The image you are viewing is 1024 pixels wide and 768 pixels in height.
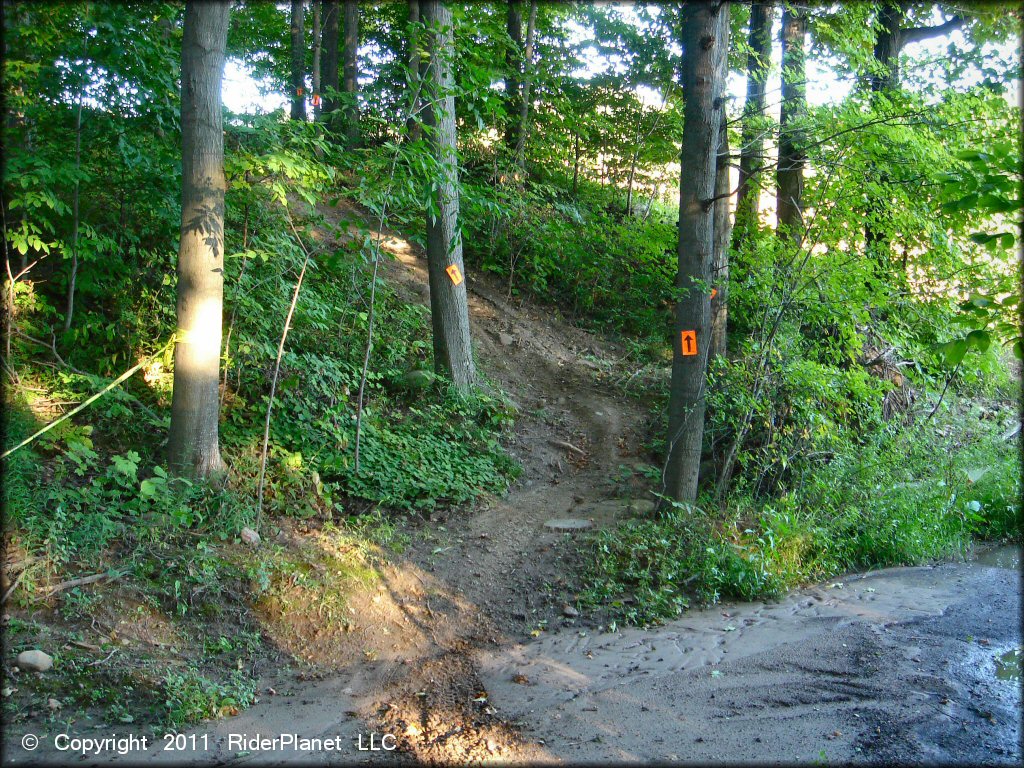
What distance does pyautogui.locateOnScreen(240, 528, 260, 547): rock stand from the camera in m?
5.68

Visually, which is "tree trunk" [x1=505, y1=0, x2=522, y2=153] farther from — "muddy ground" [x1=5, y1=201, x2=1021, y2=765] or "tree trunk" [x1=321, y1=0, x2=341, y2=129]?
"muddy ground" [x1=5, y1=201, x2=1021, y2=765]

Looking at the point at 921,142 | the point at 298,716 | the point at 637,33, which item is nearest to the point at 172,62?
the point at 298,716

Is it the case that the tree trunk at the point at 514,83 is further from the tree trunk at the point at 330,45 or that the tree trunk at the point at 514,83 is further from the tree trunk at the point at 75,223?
the tree trunk at the point at 75,223

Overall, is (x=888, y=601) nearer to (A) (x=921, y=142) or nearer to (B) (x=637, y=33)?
(A) (x=921, y=142)

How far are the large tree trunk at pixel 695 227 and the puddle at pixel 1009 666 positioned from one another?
311 cm


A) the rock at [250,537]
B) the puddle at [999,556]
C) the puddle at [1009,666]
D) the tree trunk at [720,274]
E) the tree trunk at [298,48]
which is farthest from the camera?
the tree trunk at [298,48]

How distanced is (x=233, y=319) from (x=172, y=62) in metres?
2.52

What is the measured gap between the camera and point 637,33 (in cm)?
1625

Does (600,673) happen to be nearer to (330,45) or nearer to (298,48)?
(298,48)

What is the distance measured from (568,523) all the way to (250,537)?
340 cm

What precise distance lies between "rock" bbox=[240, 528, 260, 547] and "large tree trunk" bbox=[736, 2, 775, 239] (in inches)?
224

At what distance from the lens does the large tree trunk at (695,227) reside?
7.19 metres

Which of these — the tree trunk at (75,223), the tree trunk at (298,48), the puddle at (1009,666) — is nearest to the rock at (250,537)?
the tree trunk at (75,223)

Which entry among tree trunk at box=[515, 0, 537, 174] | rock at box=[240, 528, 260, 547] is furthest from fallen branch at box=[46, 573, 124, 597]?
tree trunk at box=[515, 0, 537, 174]
